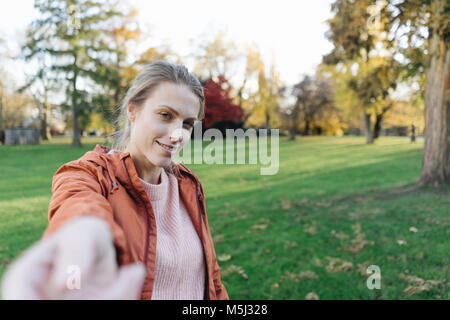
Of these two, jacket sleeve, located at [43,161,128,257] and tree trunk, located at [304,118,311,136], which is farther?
tree trunk, located at [304,118,311,136]

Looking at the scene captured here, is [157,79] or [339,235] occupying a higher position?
[157,79]

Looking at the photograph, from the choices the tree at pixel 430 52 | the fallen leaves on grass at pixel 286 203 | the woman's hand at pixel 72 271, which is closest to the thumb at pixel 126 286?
the woman's hand at pixel 72 271

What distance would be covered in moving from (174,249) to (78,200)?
643mm

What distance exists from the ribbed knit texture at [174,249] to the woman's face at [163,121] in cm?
19

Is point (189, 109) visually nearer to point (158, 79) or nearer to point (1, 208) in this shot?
point (158, 79)

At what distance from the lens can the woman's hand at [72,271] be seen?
47 cm

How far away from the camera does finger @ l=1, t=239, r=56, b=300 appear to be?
0.46 m

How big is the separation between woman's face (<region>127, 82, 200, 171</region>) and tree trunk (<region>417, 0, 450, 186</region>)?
24.0 feet

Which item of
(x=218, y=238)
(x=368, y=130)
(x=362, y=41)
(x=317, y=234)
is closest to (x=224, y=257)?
(x=218, y=238)

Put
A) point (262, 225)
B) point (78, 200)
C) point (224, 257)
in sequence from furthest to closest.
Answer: point (262, 225)
point (224, 257)
point (78, 200)

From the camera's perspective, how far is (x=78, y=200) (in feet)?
3.32

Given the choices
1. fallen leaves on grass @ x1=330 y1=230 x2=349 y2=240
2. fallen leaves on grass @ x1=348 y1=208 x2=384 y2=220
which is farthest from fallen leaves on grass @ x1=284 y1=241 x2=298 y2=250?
fallen leaves on grass @ x1=348 y1=208 x2=384 y2=220

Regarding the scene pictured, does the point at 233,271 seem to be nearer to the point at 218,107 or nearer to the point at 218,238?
the point at 218,238

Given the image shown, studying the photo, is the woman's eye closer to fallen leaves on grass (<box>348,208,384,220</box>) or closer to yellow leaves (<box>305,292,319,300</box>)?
yellow leaves (<box>305,292,319,300</box>)
